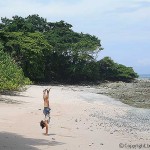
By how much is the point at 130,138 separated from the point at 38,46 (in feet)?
139

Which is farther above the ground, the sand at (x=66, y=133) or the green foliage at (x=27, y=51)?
the green foliage at (x=27, y=51)

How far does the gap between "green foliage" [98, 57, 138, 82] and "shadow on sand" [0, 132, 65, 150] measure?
61.7 meters

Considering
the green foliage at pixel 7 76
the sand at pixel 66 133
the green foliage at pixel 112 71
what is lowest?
the sand at pixel 66 133

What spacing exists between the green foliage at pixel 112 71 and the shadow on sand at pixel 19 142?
202 ft

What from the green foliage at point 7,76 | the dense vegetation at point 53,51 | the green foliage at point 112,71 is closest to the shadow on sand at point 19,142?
the green foliage at point 7,76

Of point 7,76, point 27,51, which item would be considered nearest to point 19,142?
point 7,76

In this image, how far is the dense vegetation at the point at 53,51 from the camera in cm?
5475

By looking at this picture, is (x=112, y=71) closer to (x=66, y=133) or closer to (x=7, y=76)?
(x=7, y=76)

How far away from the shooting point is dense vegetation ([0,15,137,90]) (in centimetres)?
5475

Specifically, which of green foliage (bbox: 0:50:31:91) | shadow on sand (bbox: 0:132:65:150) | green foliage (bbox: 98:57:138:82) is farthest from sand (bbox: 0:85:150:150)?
green foliage (bbox: 98:57:138:82)

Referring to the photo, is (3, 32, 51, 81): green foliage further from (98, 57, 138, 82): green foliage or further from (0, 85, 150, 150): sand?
(0, 85, 150, 150): sand

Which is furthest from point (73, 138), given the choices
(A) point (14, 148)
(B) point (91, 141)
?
(A) point (14, 148)

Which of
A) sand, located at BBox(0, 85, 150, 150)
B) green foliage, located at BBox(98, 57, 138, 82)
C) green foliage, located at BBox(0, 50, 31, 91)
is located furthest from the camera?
green foliage, located at BBox(98, 57, 138, 82)

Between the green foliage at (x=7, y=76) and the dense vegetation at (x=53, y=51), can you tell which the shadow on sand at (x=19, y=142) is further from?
the dense vegetation at (x=53, y=51)
